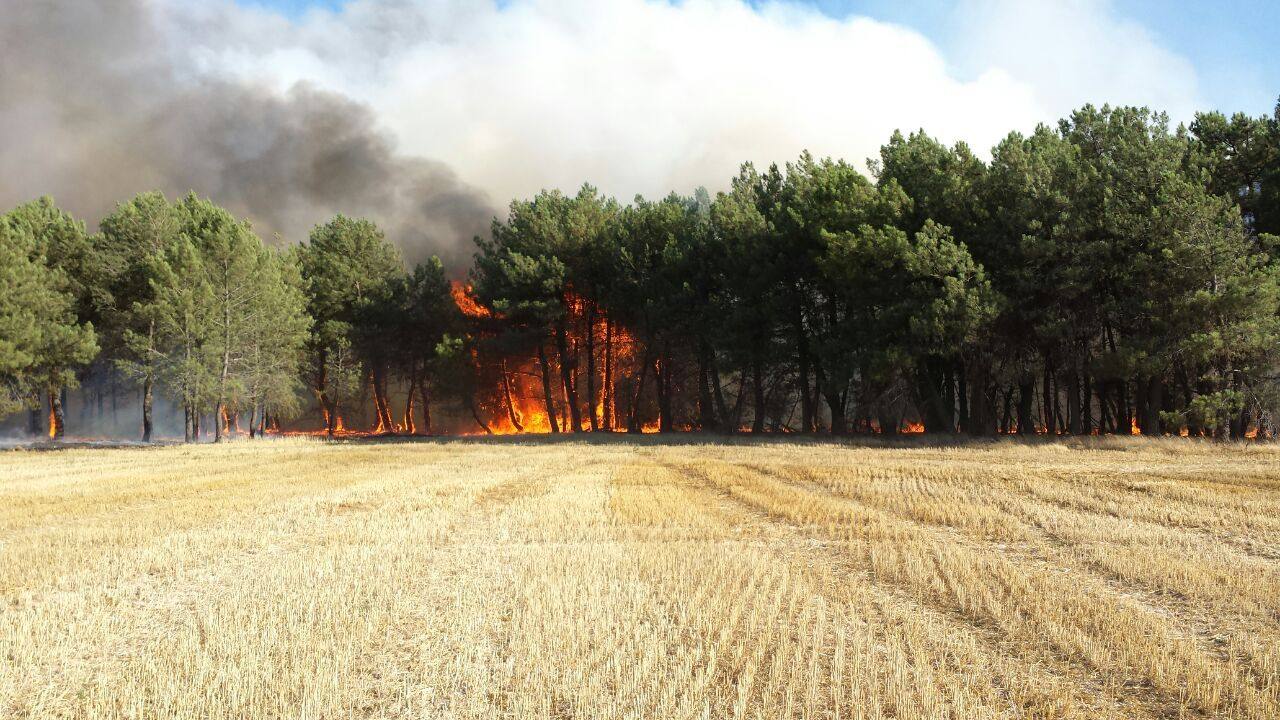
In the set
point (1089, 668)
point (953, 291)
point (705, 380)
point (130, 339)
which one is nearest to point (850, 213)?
point (953, 291)

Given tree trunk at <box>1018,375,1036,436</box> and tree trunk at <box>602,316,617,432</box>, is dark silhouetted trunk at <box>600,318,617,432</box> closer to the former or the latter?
tree trunk at <box>602,316,617,432</box>

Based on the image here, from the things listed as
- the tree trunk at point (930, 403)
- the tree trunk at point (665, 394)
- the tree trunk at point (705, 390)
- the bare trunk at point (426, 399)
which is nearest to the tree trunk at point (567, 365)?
the tree trunk at point (665, 394)

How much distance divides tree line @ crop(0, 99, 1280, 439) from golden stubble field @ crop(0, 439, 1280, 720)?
14.6 metres

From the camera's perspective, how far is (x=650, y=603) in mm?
7582

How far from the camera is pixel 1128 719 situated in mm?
4875

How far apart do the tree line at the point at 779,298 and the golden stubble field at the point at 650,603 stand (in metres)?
14.6

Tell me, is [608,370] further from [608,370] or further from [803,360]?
[803,360]

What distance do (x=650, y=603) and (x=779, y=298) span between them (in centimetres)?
3291

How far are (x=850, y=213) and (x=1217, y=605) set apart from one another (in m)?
28.1

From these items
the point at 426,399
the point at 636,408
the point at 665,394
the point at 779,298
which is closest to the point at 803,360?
the point at 779,298

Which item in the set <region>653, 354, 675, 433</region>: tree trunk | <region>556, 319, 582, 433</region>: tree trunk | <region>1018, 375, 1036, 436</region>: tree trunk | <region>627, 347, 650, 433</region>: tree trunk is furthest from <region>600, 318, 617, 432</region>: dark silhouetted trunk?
<region>1018, 375, 1036, 436</region>: tree trunk

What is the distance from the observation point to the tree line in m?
28.1

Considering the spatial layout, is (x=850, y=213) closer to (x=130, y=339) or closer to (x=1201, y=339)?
(x=1201, y=339)

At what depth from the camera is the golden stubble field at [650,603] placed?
5305mm
